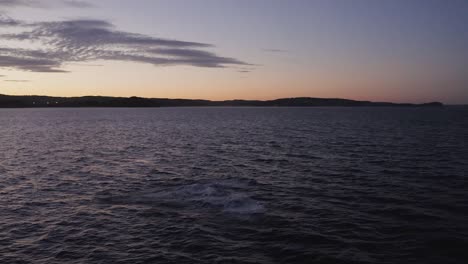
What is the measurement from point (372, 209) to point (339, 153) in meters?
26.9

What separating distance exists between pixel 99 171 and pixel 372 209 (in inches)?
1115

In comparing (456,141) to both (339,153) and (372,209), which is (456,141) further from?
(372,209)

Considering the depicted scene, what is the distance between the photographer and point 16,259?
18.4m

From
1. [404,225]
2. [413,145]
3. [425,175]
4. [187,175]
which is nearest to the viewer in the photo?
[404,225]

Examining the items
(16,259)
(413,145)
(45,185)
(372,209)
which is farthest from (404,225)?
(413,145)

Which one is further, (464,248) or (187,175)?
(187,175)

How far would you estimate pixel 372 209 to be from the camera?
84.4 feet

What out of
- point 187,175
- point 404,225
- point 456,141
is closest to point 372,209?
point 404,225

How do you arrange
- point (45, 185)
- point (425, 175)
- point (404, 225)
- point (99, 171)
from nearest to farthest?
point (404, 225) → point (45, 185) → point (425, 175) → point (99, 171)

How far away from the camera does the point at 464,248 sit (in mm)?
18938

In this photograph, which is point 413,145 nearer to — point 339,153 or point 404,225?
point 339,153

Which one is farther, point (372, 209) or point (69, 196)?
point (69, 196)

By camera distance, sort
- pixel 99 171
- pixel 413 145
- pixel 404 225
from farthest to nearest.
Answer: pixel 413 145 < pixel 99 171 < pixel 404 225

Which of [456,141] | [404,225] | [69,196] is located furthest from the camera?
[456,141]
